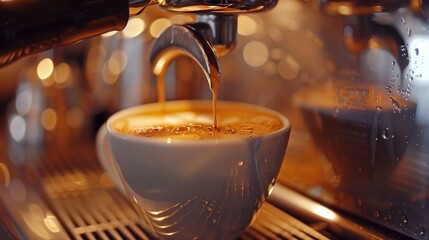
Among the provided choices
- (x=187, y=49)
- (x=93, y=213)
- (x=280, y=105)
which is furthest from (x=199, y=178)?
(x=280, y=105)

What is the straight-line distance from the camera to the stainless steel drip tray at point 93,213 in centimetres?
44

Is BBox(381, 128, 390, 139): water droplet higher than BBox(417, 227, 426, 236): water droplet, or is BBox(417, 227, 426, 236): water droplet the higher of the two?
BBox(381, 128, 390, 139): water droplet

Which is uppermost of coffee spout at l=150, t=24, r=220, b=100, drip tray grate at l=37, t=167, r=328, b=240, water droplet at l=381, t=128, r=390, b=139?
coffee spout at l=150, t=24, r=220, b=100

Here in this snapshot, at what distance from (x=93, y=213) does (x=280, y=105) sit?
261 millimetres

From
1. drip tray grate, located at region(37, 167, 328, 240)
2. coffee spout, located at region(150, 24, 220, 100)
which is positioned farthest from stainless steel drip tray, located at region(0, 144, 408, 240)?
coffee spout, located at region(150, 24, 220, 100)

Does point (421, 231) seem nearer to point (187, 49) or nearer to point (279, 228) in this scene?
point (279, 228)

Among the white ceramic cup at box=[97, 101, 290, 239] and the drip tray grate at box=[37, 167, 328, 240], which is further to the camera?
the drip tray grate at box=[37, 167, 328, 240]

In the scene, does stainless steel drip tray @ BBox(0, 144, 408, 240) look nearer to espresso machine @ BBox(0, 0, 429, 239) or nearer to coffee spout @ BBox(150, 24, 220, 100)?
espresso machine @ BBox(0, 0, 429, 239)

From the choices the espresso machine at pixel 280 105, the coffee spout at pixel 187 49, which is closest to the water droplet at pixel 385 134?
the espresso machine at pixel 280 105

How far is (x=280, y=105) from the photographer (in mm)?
636

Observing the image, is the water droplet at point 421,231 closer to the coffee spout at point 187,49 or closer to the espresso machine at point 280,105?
the espresso machine at point 280,105

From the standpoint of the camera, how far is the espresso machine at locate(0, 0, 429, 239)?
0.40 metres

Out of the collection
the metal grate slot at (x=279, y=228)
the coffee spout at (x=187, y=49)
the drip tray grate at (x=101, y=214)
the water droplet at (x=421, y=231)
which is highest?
the coffee spout at (x=187, y=49)

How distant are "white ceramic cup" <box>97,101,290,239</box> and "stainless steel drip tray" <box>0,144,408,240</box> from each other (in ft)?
0.22
